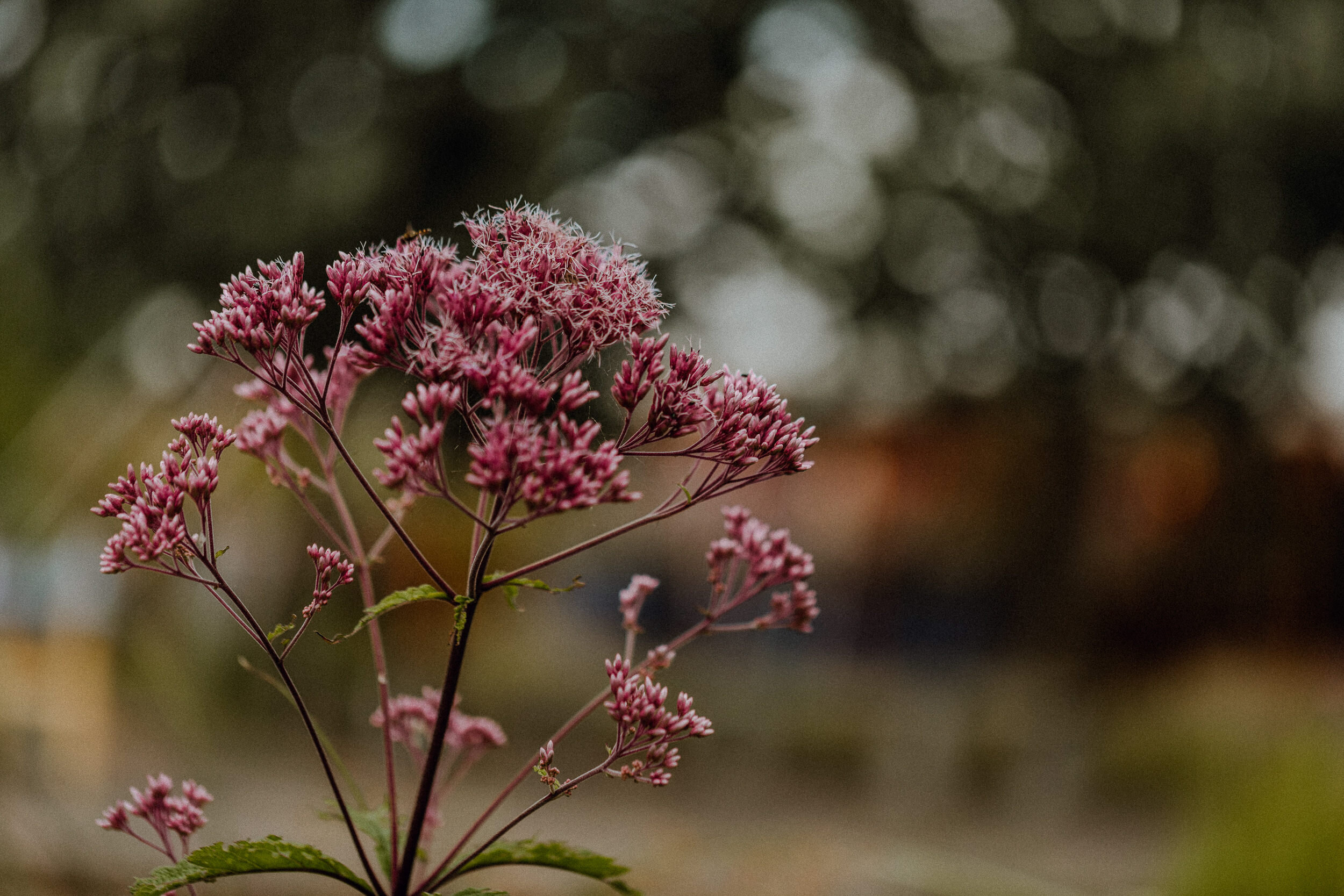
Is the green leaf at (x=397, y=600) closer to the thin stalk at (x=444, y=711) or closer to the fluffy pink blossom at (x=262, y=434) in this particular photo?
the thin stalk at (x=444, y=711)

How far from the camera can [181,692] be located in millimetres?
4422

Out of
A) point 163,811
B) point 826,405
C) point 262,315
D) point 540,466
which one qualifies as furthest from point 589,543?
point 826,405

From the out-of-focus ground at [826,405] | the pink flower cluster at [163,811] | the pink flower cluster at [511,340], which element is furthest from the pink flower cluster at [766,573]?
the pink flower cluster at [163,811]

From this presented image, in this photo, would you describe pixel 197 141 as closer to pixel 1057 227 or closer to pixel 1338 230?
pixel 1057 227

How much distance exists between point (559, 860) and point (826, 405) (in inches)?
197

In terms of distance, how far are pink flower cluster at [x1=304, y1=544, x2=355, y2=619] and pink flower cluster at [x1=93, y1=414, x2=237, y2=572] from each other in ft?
0.30

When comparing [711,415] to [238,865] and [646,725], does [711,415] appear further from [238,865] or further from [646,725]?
[238,865]

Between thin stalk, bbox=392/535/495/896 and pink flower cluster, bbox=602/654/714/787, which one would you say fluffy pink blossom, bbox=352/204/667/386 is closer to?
thin stalk, bbox=392/535/495/896

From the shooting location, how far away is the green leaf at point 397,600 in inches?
25.8

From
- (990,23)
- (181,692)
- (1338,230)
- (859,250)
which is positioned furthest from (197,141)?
(1338,230)

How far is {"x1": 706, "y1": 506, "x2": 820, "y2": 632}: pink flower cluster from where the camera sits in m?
0.93

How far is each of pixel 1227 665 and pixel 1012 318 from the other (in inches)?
175

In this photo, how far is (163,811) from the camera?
2.88 ft

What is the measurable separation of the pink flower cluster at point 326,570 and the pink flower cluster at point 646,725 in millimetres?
232
